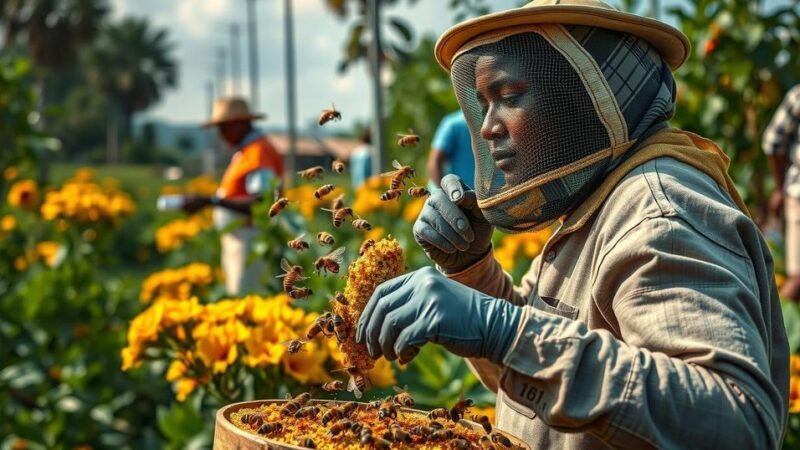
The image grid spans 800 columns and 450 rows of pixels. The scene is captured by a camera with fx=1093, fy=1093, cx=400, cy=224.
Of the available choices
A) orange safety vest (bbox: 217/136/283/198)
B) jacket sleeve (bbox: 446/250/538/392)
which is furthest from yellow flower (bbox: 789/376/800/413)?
orange safety vest (bbox: 217/136/283/198)

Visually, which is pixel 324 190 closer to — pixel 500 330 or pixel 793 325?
pixel 500 330

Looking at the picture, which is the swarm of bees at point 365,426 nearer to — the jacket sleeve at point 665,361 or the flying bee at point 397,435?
the flying bee at point 397,435

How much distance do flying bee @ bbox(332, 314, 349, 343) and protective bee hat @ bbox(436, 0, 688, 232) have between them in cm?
39

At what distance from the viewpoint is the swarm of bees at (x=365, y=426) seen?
179 cm

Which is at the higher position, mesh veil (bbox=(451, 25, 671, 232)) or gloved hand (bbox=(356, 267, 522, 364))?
mesh veil (bbox=(451, 25, 671, 232))

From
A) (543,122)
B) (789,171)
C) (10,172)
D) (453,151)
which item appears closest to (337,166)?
(543,122)

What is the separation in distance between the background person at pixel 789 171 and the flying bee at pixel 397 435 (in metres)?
3.33

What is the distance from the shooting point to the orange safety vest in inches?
249

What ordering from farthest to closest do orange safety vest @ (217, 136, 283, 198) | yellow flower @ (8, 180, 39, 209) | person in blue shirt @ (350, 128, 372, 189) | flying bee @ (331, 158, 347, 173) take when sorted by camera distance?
person in blue shirt @ (350, 128, 372, 189) → yellow flower @ (8, 180, 39, 209) → orange safety vest @ (217, 136, 283, 198) → flying bee @ (331, 158, 347, 173)

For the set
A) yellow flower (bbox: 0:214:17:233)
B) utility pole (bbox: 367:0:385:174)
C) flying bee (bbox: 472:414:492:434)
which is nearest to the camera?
flying bee (bbox: 472:414:492:434)

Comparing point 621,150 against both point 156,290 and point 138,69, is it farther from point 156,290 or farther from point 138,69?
point 138,69

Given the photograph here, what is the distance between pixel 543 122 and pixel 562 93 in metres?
0.06

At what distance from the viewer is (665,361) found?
1.63m

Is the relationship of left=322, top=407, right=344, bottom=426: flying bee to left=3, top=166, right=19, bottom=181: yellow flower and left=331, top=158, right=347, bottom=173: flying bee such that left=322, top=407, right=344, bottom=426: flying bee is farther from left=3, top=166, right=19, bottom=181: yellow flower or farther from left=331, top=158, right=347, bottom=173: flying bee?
left=3, top=166, right=19, bottom=181: yellow flower
